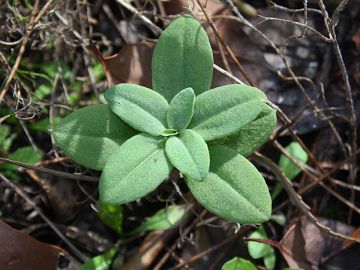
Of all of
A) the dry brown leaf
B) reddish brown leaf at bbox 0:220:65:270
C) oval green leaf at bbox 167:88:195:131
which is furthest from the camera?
the dry brown leaf

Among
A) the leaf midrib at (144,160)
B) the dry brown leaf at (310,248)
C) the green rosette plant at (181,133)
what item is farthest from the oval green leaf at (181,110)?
the dry brown leaf at (310,248)

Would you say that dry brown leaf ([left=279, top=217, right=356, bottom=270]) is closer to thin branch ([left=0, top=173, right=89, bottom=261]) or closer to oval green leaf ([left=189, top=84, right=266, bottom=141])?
oval green leaf ([left=189, top=84, right=266, bottom=141])

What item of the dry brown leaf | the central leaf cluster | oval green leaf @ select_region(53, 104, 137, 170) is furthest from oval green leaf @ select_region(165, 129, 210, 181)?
the dry brown leaf

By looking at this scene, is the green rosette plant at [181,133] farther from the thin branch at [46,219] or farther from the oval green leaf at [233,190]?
the thin branch at [46,219]

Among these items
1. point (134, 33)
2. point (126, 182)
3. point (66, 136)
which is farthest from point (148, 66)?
point (126, 182)

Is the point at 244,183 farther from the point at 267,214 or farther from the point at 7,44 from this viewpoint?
the point at 7,44
